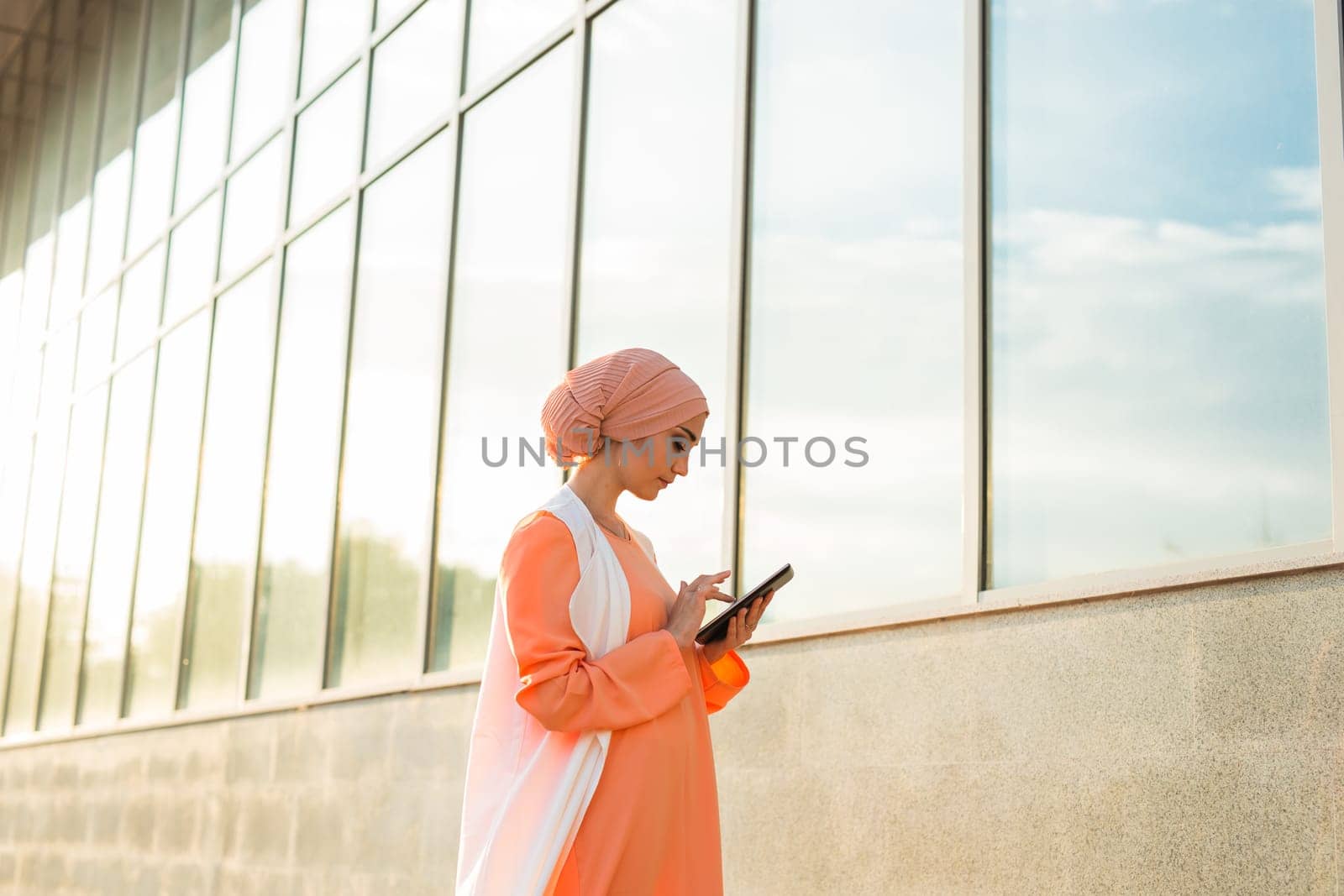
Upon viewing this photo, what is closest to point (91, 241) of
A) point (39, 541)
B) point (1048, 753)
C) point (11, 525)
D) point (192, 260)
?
point (39, 541)

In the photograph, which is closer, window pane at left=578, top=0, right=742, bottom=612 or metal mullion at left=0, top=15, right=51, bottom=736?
window pane at left=578, top=0, right=742, bottom=612

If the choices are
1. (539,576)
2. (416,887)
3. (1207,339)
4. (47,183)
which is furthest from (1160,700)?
(47,183)

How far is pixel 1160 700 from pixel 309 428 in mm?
6986

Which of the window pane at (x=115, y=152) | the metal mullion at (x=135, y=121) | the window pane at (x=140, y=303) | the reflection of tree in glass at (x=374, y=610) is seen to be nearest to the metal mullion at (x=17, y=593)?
the window pane at (x=115, y=152)

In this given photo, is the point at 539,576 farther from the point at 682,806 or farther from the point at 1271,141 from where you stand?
the point at 1271,141

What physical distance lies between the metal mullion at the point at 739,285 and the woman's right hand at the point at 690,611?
9.05 ft

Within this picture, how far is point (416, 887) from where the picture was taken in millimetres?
7551

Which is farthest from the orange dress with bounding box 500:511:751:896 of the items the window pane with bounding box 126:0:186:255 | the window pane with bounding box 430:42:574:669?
the window pane with bounding box 126:0:186:255

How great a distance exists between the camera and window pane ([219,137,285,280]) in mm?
11234

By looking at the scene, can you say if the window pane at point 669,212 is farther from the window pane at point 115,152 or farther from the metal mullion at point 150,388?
the window pane at point 115,152

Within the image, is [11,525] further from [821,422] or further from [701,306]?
[821,422]

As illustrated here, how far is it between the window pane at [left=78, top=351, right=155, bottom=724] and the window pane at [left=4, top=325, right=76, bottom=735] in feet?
5.33

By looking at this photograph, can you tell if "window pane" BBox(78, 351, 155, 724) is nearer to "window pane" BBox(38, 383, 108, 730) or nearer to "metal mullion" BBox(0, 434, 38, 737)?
"window pane" BBox(38, 383, 108, 730)

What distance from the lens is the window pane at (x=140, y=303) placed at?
533 inches
